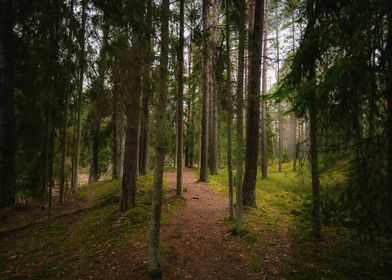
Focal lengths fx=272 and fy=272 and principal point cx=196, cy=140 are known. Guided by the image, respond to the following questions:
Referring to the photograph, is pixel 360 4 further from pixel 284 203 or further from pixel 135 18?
pixel 284 203

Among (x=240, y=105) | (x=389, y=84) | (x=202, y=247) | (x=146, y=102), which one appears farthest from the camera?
(x=146, y=102)

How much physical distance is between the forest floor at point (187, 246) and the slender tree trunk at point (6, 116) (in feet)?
3.51

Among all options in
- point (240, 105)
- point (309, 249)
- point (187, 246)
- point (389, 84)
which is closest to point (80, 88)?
point (240, 105)

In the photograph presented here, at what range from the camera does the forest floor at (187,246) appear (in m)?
5.32

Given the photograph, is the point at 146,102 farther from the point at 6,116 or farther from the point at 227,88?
the point at 227,88

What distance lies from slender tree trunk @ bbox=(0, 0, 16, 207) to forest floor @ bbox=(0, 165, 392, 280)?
42.1 inches

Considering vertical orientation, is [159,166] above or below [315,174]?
above

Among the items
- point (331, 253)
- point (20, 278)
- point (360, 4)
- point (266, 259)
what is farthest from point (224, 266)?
point (360, 4)

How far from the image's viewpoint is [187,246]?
638 centimetres

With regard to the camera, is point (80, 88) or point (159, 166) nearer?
point (159, 166)

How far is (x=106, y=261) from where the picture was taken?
19.2ft

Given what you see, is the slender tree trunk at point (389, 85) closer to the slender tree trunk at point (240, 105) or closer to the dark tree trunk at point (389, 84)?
the dark tree trunk at point (389, 84)

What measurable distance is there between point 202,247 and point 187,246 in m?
0.35

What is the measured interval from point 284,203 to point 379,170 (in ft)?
23.8
